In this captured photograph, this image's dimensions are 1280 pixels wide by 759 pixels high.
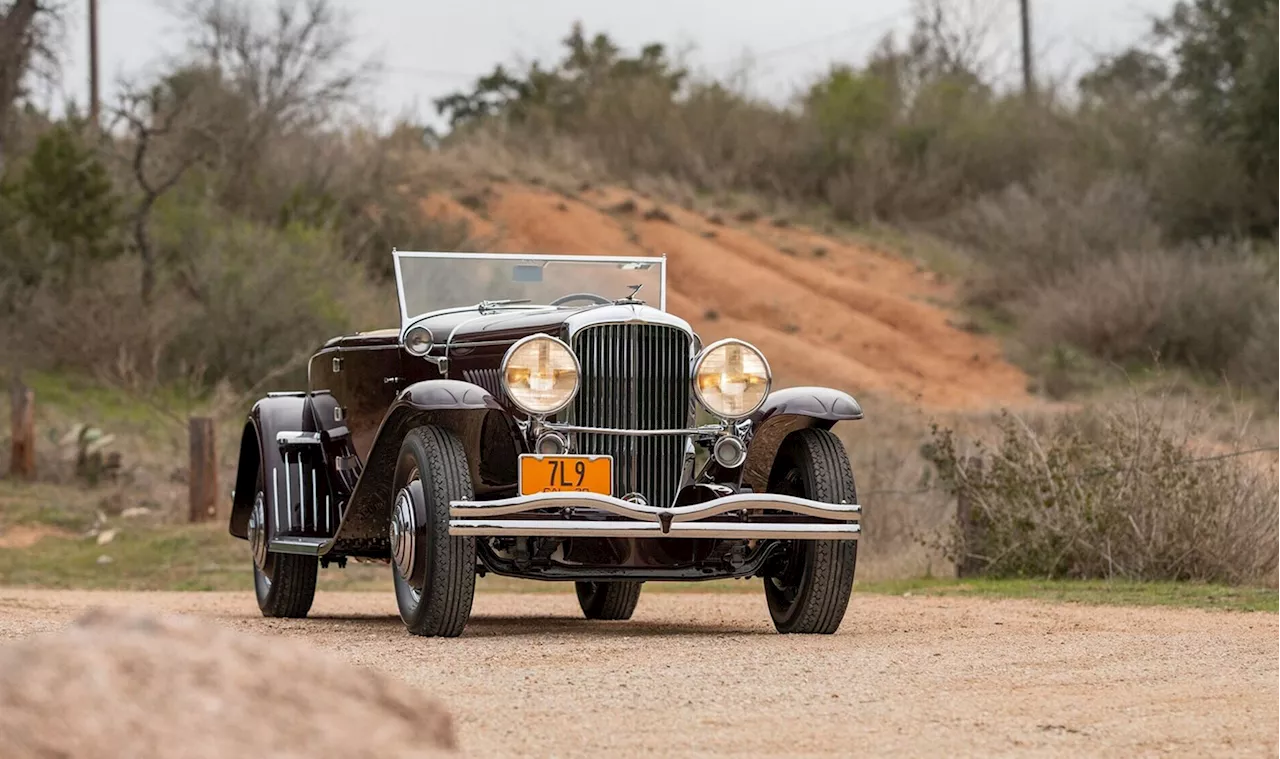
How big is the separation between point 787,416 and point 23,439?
49.4 ft

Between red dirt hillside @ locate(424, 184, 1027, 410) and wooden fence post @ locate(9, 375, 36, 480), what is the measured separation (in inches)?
562

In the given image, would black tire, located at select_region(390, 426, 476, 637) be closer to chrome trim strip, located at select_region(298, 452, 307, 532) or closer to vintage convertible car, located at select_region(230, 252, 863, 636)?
vintage convertible car, located at select_region(230, 252, 863, 636)

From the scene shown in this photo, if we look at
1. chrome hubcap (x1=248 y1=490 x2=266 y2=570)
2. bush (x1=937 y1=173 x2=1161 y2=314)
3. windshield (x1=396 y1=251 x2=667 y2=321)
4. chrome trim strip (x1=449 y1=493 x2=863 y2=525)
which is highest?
bush (x1=937 y1=173 x2=1161 y2=314)

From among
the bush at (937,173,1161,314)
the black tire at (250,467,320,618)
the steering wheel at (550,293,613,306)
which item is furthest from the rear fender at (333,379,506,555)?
the bush at (937,173,1161,314)

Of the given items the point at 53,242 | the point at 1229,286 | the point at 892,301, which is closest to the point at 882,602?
the point at 53,242

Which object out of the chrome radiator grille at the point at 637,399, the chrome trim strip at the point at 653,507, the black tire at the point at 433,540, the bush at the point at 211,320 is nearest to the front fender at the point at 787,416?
the chrome radiator grille at the point at 637,399

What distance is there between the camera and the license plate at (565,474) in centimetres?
802

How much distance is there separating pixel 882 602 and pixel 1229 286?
79.9 ft

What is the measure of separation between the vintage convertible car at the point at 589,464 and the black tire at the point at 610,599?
182 cm

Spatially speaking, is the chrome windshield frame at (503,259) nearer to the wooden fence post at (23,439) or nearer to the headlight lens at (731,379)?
the headlight lens at (731,379)

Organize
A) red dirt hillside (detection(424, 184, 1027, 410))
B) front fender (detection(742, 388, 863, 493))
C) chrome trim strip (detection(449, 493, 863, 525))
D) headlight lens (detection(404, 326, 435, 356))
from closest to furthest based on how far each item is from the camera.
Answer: chrome trim strip (detection(449, 493, 863, 525)) → front fender (detection(742, 388, 863, 493)) → headlight lens (detection(404, 326, 435, 356)) → red dirt hillside (detection(424, 184, 1027, 410))

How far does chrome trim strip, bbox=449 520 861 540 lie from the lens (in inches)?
304

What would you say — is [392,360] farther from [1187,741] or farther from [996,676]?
[1187,741]

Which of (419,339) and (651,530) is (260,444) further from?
(651,530)
